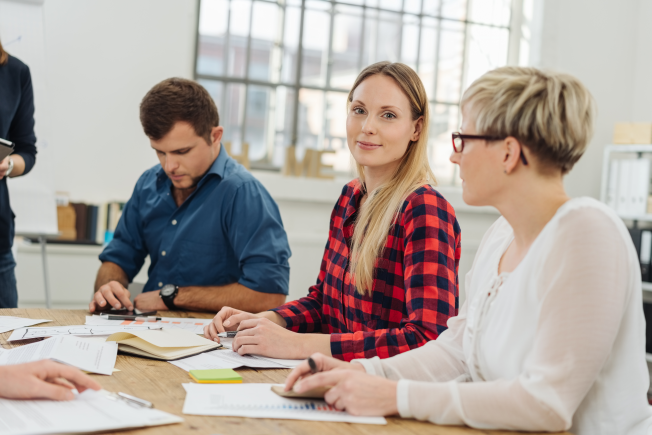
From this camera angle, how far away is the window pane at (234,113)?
465 cm

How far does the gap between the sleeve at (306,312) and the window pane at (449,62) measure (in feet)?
12.2

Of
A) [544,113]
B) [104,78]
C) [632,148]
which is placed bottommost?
[544,113]

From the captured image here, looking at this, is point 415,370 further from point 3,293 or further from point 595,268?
point 3,293

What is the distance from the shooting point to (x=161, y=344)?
50.4 inches

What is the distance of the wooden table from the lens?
890 mm

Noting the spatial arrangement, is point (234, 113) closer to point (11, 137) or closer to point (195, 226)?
point (11, 137)

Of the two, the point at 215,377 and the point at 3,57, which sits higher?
the point at 3,57

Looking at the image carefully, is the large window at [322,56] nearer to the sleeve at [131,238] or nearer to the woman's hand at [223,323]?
the sleeve at [131,238]

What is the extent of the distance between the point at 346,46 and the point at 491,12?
1.35m

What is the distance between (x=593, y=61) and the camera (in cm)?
508

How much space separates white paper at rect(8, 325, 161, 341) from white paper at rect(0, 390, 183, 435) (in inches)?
19.8

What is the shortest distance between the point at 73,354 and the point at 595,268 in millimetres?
950

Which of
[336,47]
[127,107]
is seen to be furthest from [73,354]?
[336,47]

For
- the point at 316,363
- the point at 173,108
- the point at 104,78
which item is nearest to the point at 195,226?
the point at 173,108
